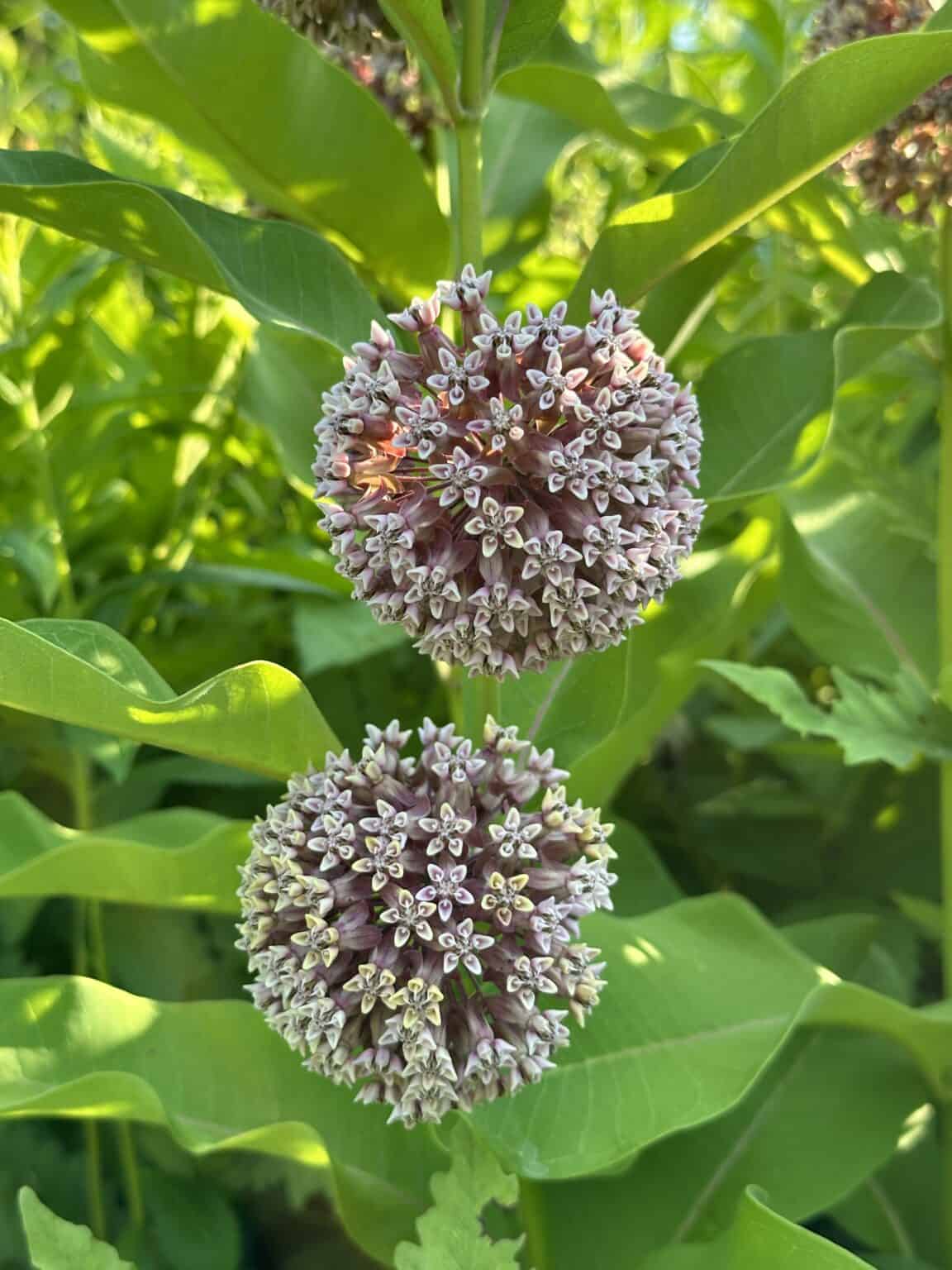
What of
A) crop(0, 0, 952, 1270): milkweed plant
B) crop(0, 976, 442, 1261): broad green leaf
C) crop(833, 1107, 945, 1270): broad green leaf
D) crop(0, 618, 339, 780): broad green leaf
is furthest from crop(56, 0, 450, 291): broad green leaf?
crop(833, 1107, 945, 1270): broad green leaf

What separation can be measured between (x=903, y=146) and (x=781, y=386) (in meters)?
0.22

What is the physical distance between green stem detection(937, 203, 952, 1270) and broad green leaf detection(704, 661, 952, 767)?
5cm

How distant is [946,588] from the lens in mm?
1162

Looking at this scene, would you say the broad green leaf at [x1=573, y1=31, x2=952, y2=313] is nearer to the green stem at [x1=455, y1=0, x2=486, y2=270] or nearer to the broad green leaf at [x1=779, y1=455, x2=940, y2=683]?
the green stem at [x1=455, y1=0, x2=486, y2=270]

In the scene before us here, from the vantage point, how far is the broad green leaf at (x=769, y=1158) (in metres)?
1.08

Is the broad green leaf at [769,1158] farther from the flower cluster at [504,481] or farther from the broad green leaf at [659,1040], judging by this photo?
the flower cluster at [504,481]

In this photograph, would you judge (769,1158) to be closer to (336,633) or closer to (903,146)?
(336,633)

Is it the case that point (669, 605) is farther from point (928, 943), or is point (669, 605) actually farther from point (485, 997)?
point (928, 943)

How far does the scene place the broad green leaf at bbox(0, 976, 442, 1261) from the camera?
89 centimetres

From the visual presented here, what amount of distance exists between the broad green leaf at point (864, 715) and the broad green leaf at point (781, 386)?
0.53 feet

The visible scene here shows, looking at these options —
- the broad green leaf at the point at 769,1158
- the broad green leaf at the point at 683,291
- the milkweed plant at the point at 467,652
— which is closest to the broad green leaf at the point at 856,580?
the milkweed plant at the point at 467,652

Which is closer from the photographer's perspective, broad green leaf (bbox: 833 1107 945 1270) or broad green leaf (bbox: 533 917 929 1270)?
broad green leaf (bbox: 533 917 929 1270)

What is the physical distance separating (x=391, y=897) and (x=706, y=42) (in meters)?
1.99

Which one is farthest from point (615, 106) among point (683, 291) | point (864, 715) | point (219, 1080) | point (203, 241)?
point (219, 1080)
